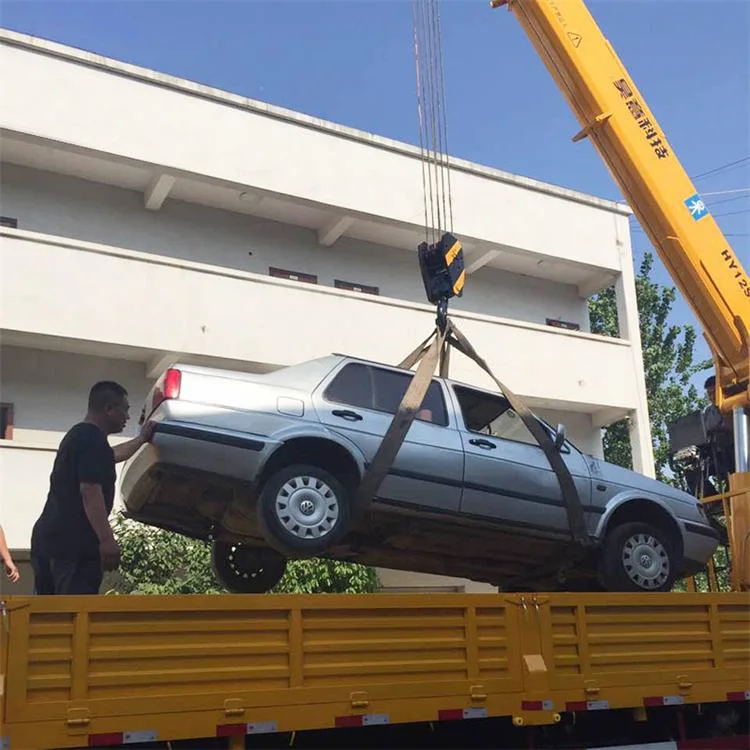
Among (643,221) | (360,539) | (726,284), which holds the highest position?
(643,221)

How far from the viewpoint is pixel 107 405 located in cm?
519

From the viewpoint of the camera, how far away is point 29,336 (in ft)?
39.0

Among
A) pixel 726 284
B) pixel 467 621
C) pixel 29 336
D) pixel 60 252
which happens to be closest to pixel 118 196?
pixel 60 252

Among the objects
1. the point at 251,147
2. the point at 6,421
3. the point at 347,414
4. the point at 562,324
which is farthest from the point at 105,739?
the point at 562,324

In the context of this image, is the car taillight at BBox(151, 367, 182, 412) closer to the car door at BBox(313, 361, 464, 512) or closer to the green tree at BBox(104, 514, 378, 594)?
the car door at BBox(313, 361, 464, 512)

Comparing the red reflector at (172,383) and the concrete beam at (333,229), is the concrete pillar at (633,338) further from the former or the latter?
the red reflector at (172,383)

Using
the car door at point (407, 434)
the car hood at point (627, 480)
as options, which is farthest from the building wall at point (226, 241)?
the car hood at point (627, 480)

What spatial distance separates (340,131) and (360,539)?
428 inches

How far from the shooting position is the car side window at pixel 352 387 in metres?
5.55

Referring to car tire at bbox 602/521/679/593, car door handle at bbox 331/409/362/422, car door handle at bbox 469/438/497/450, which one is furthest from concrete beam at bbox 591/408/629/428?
car door handle at bbox 331/409/362/422

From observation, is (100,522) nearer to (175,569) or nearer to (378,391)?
(378,391)

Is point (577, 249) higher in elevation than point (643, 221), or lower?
higher

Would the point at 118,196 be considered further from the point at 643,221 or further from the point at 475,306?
the point at 643,221

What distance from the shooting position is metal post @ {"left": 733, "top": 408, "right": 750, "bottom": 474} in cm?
728
